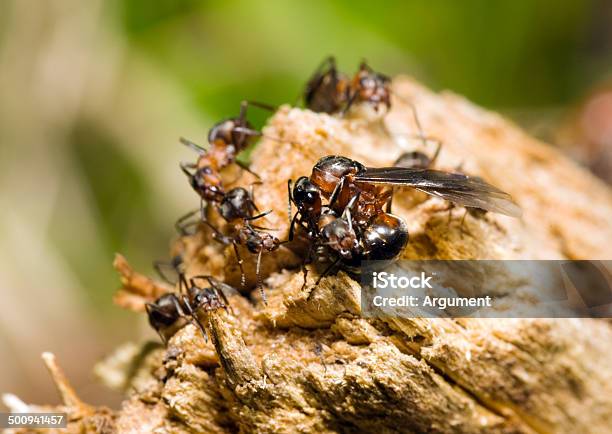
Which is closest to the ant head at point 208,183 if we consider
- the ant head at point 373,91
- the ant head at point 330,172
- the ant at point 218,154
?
the ant at point 218,154

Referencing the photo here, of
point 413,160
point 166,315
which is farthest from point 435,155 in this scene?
point 166,315

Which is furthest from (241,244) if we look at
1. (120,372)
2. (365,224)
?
(120,372)

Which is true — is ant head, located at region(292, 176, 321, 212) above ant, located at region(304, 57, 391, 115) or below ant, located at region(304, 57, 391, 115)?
below

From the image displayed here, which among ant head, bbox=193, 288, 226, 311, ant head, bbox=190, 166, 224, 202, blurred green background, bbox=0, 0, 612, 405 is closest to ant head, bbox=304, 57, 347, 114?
ant head, bbox=190, 166, 224, 202

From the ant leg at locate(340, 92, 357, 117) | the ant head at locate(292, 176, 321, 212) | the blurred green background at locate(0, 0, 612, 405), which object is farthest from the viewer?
the blurred green background at locate(0, 0, 612, 405)

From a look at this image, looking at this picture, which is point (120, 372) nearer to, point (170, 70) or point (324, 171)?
point (324, 171)

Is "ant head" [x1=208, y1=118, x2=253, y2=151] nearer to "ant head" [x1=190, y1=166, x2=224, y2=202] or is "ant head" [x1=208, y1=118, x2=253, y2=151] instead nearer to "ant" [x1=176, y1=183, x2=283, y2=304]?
"ant head" [x1=190, y1=166, x2=224, y2=202]

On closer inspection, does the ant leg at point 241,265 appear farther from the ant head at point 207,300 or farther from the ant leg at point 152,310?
the ant leg at point 152,310
